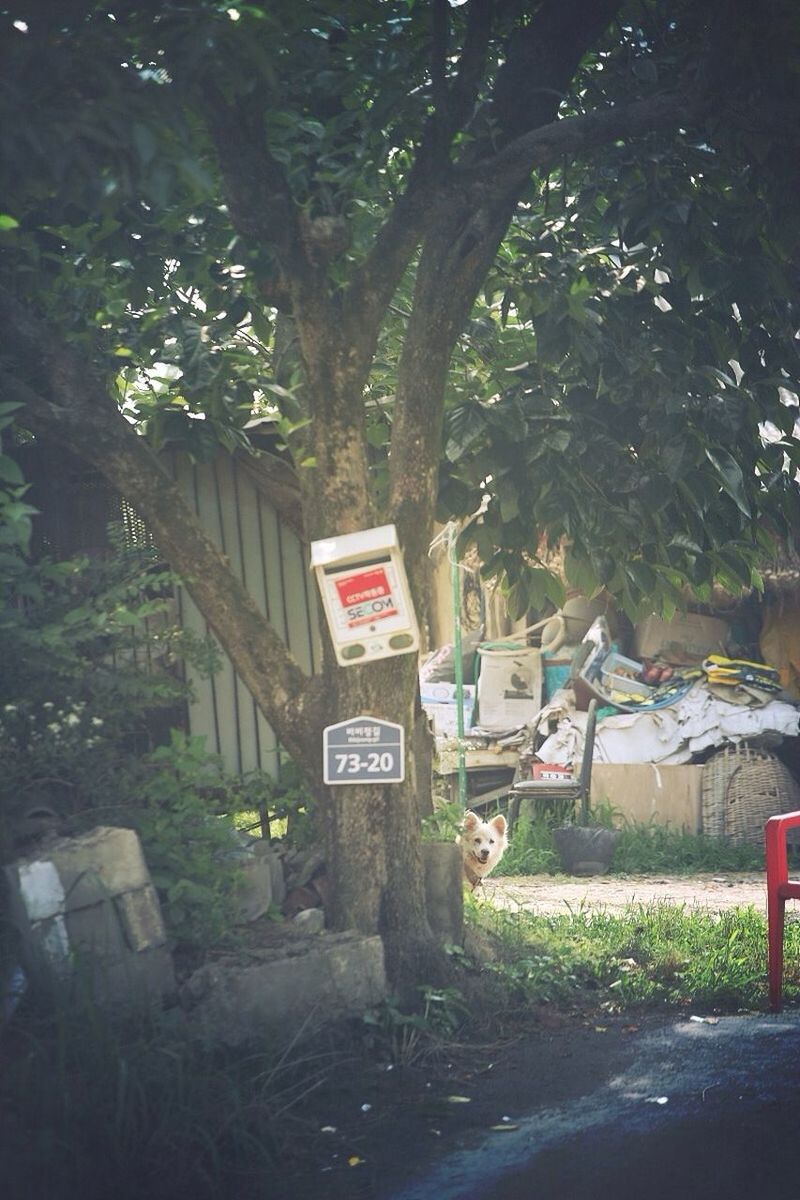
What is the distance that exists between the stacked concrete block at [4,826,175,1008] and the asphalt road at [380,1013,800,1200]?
1.34 metres

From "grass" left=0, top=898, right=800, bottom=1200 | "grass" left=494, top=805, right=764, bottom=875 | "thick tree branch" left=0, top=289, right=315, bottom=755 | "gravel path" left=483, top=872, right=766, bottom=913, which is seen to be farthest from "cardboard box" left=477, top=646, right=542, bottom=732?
"thick tree branch" left=0, top=289, right=315, bottom=755

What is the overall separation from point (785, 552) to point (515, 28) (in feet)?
19.1

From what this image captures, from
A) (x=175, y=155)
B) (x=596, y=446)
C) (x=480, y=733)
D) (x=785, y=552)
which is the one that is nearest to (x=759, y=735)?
(x=785, y=552)

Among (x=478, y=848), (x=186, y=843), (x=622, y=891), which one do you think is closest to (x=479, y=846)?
(x=478, y=848)

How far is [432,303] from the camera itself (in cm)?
594

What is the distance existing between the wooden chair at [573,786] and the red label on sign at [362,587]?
19.9ft

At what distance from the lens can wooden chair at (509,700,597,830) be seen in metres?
11.4

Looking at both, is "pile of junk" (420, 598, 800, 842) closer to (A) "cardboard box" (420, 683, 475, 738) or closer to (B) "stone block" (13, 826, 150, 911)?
(A) "cardboard box" (420, 683, 475, 738)

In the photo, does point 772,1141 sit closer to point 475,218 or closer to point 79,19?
point 475,218

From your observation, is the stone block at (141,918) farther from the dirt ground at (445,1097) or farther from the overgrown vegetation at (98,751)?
the dirt ground at (445,1097)

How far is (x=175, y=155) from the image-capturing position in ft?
13.6

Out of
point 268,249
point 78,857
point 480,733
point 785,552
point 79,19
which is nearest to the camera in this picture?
point 79,19

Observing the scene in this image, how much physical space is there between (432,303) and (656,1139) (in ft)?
11.3

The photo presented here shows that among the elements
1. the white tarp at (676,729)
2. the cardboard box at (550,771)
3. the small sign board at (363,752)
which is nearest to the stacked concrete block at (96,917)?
the small sign board at (363,752)
